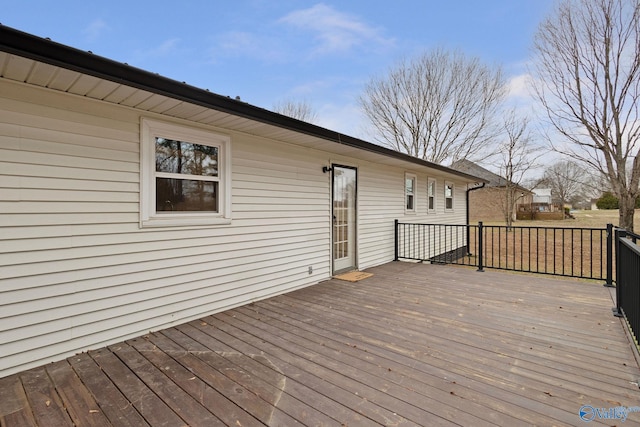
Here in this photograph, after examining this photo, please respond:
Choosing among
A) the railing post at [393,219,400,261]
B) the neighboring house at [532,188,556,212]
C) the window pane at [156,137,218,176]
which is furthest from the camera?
the neighboring house at [532,188,556,212]

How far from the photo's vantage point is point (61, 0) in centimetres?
547

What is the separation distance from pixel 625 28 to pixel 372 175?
8432mm

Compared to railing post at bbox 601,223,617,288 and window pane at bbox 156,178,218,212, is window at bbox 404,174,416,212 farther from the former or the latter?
window pane at bbox 156,178,218,212


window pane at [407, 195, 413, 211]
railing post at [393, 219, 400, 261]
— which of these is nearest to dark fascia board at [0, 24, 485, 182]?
railing post at [393, 219, 400, 261]

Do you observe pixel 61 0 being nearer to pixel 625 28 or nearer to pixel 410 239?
pixel 410 239

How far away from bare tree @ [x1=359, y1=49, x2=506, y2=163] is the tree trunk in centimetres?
699

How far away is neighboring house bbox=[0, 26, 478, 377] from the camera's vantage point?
2.31m

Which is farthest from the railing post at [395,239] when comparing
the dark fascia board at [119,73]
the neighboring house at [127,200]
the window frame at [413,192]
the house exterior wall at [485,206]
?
the house exterior wall at [485,206]

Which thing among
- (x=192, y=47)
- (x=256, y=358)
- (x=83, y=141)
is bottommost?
(x=256, y=358)

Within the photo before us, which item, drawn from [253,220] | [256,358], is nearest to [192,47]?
[253,220]

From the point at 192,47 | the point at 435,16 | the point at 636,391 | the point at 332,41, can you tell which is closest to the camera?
the point at 636,391

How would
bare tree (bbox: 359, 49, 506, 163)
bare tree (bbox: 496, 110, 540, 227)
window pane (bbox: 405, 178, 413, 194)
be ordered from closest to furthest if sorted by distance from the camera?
1. window pane (bbox: 405, 178, 413, 194)
2. bare tree (bbox: 359, 49, 506, 163)
3. bare tree (bbox: 496, 110, 540, 227)

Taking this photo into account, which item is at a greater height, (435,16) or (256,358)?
(435,16)

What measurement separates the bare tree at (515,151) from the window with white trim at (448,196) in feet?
19.7
